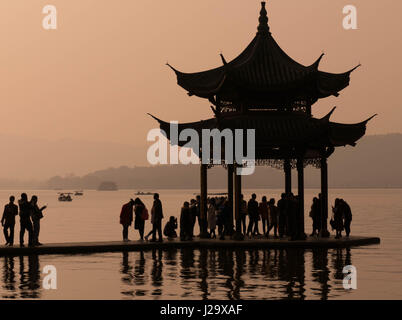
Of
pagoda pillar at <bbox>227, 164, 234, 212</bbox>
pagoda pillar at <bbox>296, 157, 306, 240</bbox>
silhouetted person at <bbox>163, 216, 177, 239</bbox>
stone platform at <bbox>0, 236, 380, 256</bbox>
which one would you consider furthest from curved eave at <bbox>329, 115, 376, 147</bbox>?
silhouetted person at <bbox>163, 216, 177, 239</bbox>

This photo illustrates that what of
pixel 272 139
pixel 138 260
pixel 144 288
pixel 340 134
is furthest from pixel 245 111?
pixel 144 288

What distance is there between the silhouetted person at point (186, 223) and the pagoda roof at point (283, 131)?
11.6 feet

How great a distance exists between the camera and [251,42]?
40.6 meters

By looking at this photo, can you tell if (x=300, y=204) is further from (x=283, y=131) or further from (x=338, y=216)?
(x=283, y=131)

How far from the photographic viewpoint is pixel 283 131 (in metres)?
37.7

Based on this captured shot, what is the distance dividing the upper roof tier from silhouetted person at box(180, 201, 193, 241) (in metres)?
5.48

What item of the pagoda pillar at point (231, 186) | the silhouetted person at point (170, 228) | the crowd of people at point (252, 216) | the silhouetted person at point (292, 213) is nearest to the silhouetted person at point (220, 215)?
the crowd of people at point (252, 216)

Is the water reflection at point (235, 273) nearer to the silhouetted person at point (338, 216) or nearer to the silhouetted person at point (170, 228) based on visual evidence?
the silhouetted person at point (170, 228)

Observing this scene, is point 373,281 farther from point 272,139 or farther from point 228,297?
point 272,139

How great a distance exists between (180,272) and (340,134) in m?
17.2

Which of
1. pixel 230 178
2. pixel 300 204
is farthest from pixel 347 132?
pixel 230 178

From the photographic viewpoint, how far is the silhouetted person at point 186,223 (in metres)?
35.8

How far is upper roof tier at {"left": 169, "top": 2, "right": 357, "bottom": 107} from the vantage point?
3778 cm

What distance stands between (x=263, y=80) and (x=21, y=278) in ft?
58.6
